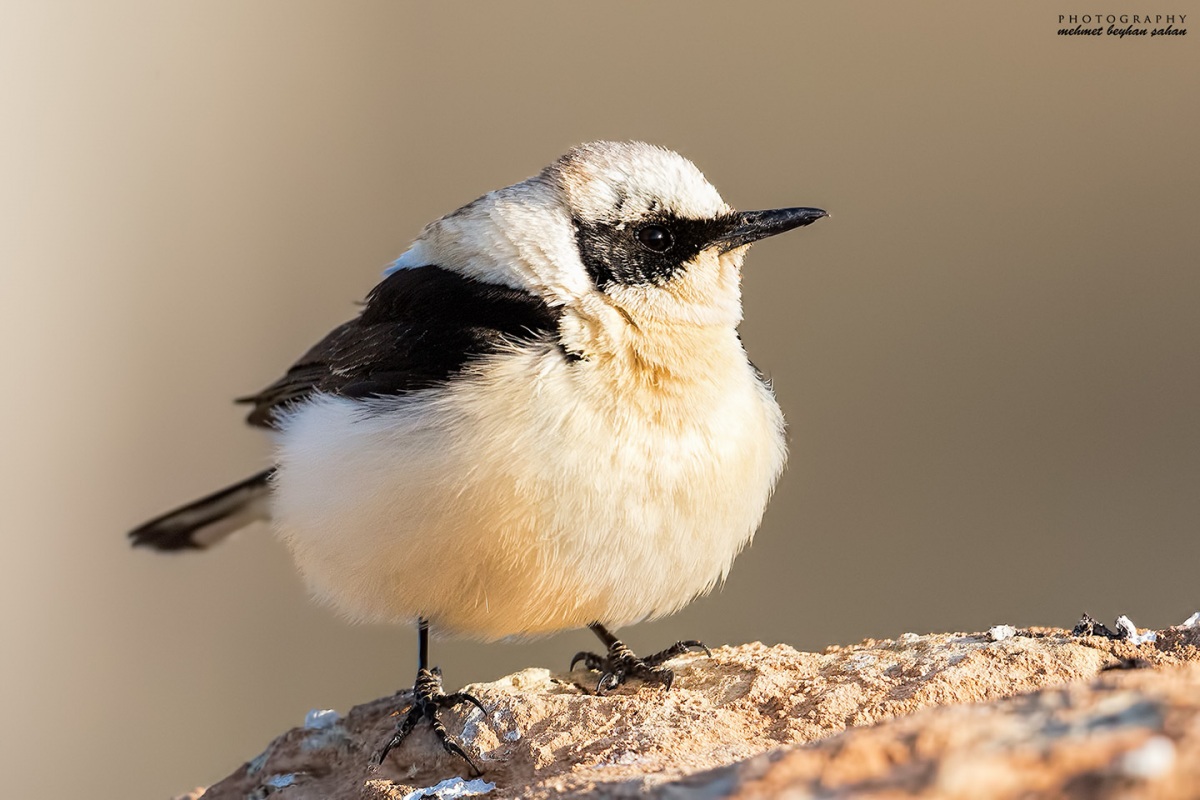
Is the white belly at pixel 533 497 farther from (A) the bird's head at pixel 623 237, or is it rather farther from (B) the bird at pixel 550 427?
(A) the bird's head at pixel 623 237

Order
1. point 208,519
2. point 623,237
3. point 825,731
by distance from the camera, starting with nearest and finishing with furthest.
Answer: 1. point 825,731
2. point 623,237
3. point 208,519

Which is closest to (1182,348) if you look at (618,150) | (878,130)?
(878,130)

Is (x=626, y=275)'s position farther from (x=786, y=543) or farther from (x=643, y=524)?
(x=786, y=543)

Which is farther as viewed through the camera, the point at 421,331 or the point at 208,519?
the point at 208,519

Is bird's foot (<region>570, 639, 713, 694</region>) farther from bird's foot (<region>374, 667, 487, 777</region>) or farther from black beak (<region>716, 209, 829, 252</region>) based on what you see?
black beak (<region>716, 209, 829, 252</region>)

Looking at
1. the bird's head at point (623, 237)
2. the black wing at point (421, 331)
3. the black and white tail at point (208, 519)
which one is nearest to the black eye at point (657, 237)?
the bird's head at point (623, 237)
